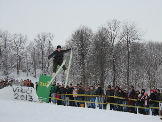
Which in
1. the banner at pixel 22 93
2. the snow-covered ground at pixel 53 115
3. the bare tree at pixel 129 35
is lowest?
the snow-covered ground at pixel 53 115

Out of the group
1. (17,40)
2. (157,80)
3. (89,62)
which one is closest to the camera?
(89,62)

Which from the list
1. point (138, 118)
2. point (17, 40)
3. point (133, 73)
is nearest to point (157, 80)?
point (133, 73)

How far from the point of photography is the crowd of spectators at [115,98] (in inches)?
530

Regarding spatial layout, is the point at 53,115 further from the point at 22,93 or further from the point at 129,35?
the point at 129,35

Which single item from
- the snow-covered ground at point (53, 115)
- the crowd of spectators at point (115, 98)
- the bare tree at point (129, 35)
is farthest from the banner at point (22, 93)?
the bare tree at point (129, 35)

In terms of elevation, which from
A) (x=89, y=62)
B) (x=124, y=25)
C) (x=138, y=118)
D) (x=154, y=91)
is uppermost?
(x=124, y=25)

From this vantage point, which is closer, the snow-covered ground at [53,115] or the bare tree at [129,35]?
the snow-covered ground at [53,115]

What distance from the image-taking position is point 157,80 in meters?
54.2

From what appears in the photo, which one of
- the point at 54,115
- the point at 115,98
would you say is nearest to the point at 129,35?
the point at 115,98

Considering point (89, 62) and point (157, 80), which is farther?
point (157, 80)

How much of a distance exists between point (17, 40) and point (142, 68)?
1412 inches

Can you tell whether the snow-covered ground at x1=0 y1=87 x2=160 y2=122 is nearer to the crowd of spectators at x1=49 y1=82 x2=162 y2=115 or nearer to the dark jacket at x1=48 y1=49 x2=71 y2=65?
the crowd of spectators at x1=49 y1=82 x2=162 y2=115

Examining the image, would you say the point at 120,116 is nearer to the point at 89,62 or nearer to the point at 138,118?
the point at 138,118

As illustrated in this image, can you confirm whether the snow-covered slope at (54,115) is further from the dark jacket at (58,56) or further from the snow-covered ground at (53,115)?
the dark jacket at (58,56)
